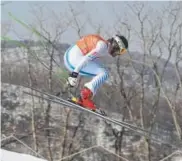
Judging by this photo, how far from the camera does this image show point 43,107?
81.3 ft

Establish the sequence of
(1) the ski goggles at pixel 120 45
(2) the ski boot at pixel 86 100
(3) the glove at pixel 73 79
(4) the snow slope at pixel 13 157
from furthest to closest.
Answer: (4) the snow slope at pixel 13 157 < (2) the ski boot at pixel 86 100 < (3) the glove at pixel 73 79 < (1) the ski goggles at pixel 120 45

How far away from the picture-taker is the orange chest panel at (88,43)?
5.34 metres

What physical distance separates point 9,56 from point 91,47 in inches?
940

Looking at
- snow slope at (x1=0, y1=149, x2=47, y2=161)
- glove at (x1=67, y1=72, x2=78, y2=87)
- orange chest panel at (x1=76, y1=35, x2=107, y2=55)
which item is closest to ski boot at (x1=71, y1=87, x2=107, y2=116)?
glove at (x1=67, y1=72, x2=78, y2=87)

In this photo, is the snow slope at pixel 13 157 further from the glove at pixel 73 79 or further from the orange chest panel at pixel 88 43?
the orange chest panel at pixel 88 43

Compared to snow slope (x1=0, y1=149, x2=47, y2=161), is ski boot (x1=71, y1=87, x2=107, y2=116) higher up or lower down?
higher up

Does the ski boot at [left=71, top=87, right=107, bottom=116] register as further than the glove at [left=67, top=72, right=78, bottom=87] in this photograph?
Yes

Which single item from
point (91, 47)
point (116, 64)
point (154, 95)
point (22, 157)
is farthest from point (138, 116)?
point (91, 47)

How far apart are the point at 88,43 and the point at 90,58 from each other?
274 millimetres

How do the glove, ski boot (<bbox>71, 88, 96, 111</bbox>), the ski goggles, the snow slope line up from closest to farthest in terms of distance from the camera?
the ski goggles, the glove, ski boot (<bbox>71, 88, 96, 111</bbox>), the snow slope

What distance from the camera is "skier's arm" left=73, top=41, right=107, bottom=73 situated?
5.19 m

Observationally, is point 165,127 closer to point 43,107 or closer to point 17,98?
point 43,107

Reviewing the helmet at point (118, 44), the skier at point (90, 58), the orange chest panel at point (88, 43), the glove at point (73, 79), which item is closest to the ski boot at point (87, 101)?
the skier at point (90, 58)

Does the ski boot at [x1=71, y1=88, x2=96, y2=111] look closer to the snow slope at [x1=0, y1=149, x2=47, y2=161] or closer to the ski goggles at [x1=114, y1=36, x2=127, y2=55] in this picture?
the ski goggles at [x1=114, y1=36, x2=127, y2=55]
